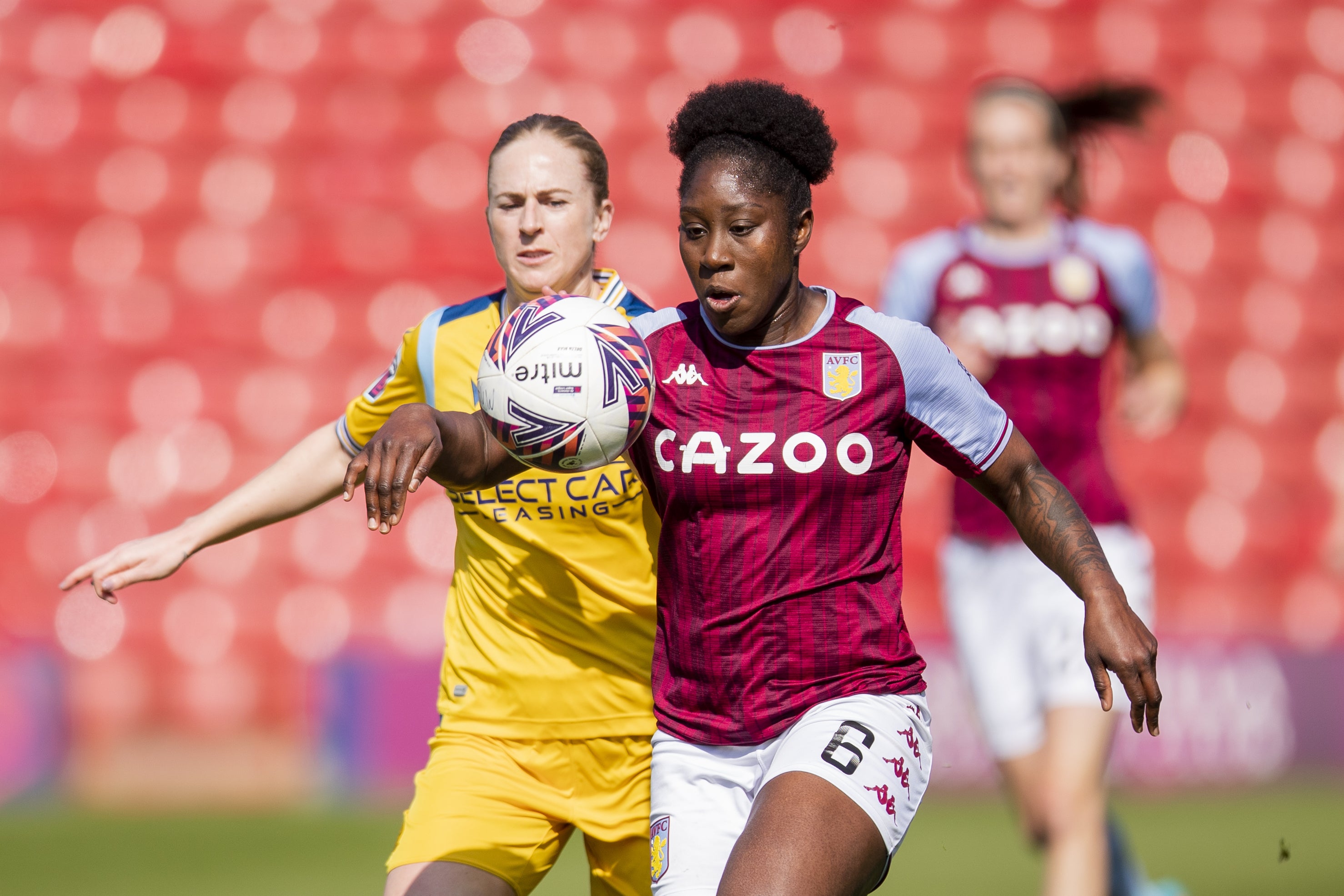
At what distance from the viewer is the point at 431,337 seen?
432cm

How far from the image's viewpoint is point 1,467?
10484 mm

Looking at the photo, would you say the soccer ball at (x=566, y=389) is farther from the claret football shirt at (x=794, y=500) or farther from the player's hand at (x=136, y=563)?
the player's hand at (x=136, y=563)

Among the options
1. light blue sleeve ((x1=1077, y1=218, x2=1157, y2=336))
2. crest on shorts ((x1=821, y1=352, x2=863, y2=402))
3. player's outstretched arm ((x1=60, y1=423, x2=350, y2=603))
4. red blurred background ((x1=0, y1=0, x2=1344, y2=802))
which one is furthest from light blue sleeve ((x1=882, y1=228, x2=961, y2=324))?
red blurred background ((x1=0, y1=0, x2=1344, y2=802))

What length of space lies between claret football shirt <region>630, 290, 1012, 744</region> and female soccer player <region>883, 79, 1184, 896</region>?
6.33ft

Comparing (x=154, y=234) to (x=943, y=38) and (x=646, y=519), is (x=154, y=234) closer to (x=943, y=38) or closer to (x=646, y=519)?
(x=943, y=38)

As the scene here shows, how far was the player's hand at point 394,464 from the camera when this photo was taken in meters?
3.18

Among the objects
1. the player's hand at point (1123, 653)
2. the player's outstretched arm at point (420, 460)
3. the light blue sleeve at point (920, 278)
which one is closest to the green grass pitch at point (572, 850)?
the light blue sleeve at point (920, 278)

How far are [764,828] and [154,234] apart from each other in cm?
910

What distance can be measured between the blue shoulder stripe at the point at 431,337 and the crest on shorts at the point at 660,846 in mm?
1339

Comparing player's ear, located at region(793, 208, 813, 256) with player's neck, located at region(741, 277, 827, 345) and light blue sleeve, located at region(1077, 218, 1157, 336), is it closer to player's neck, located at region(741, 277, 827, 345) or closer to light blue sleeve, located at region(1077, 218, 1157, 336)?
player's neck, located at region(741, 277, 827, 345)

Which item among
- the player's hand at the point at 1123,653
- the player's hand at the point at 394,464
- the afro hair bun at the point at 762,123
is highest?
the afro hair bun at the point at 762,123

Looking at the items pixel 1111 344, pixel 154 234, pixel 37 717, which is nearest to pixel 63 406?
pixel 154 234

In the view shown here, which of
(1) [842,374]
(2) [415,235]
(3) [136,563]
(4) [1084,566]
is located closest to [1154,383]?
(4) [1084,566]

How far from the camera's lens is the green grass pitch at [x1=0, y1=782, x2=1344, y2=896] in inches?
277
